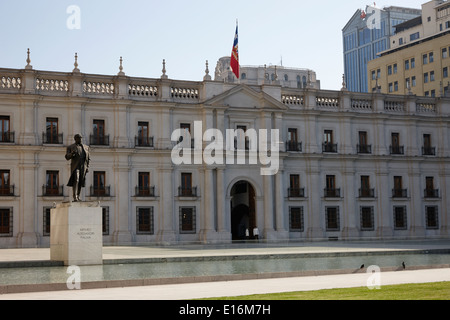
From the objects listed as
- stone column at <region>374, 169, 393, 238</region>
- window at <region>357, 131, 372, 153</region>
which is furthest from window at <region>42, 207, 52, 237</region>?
stone column at <region>374, 169, 393, 238</region>

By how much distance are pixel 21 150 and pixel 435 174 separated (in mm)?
34747

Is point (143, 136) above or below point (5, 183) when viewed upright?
above

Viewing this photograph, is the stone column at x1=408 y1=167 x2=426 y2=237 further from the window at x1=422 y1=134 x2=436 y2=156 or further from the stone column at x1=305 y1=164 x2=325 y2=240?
the stone column at x1=305 y1=164 x2=325 y2=240

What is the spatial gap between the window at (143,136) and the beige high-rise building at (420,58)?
38.6 meters

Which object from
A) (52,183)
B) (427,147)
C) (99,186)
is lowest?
(99,186)

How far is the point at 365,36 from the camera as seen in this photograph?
464ft

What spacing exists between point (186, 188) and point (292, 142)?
379 inches

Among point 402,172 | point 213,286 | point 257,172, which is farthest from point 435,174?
point 213,286

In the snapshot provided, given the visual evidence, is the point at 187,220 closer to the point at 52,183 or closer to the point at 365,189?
the point at 52,183

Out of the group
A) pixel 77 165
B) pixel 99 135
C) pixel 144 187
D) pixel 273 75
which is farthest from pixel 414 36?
pixel 77 165

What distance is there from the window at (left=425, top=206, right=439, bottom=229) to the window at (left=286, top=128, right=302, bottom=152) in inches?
517

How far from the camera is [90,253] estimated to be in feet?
84.1
